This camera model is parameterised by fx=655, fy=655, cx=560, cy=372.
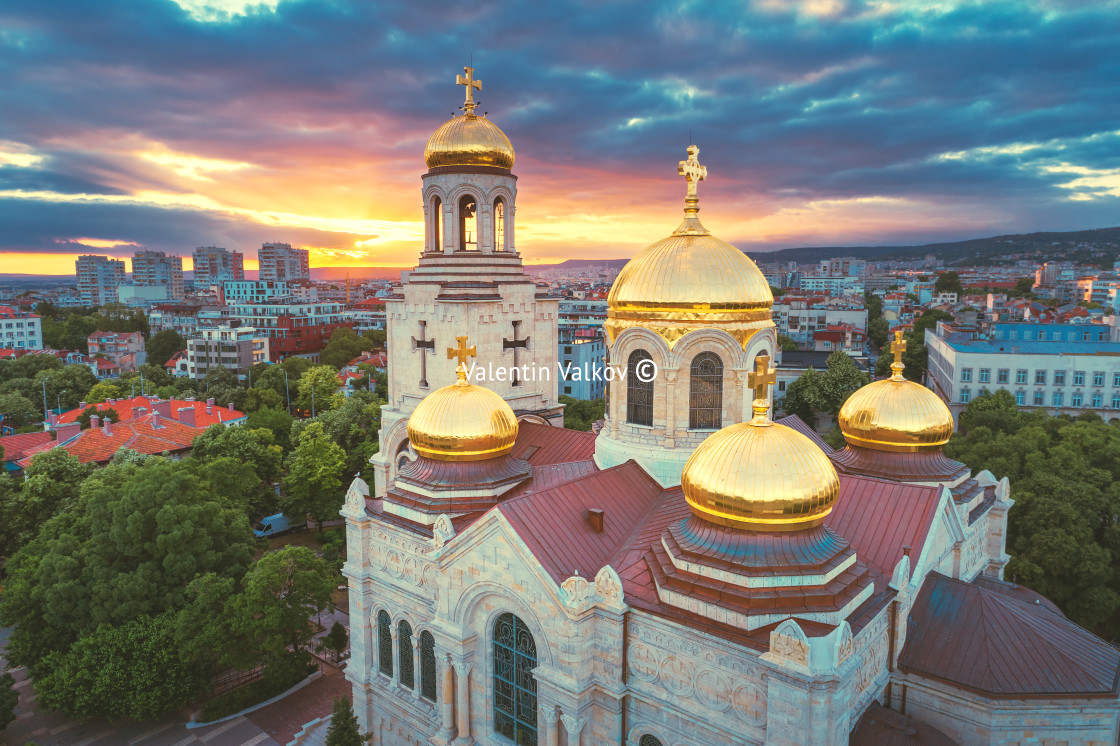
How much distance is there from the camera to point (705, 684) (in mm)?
11961

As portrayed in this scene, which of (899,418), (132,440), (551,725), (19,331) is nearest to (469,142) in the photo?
(899,418)

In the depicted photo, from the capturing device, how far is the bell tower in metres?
23.2

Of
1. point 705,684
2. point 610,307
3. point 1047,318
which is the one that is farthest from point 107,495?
point 1047,318

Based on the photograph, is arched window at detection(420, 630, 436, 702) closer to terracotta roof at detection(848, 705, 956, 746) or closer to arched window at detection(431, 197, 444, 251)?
terracotta roof at detection(848, 705, 956, 746)

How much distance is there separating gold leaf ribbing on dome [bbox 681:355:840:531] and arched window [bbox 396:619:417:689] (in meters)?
9.49

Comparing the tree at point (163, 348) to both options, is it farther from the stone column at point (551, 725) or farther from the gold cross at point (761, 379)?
the gold cross at point (761, 379)

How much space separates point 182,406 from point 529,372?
34.7m

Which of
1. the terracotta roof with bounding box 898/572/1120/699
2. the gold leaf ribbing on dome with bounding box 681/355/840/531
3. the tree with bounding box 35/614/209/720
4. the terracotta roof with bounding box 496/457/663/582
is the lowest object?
the tree with bounding box 35/614/209/720

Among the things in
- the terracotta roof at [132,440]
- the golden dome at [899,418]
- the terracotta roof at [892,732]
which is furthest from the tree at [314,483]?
the terracotta roof at [892,732]

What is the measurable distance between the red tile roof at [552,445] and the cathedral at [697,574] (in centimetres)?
10

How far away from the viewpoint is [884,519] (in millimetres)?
14609

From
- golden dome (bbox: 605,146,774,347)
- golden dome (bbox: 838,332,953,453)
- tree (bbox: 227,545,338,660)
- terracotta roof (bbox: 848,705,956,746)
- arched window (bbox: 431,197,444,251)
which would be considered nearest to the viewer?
terracotta roof (bbox: 848,705,956,746)

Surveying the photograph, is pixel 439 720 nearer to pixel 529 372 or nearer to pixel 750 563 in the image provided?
pixel 750 563

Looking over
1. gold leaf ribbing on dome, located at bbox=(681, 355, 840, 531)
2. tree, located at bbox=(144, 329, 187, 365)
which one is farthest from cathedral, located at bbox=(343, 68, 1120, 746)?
tree, located at bbox=(144, 329, 187, 365)
